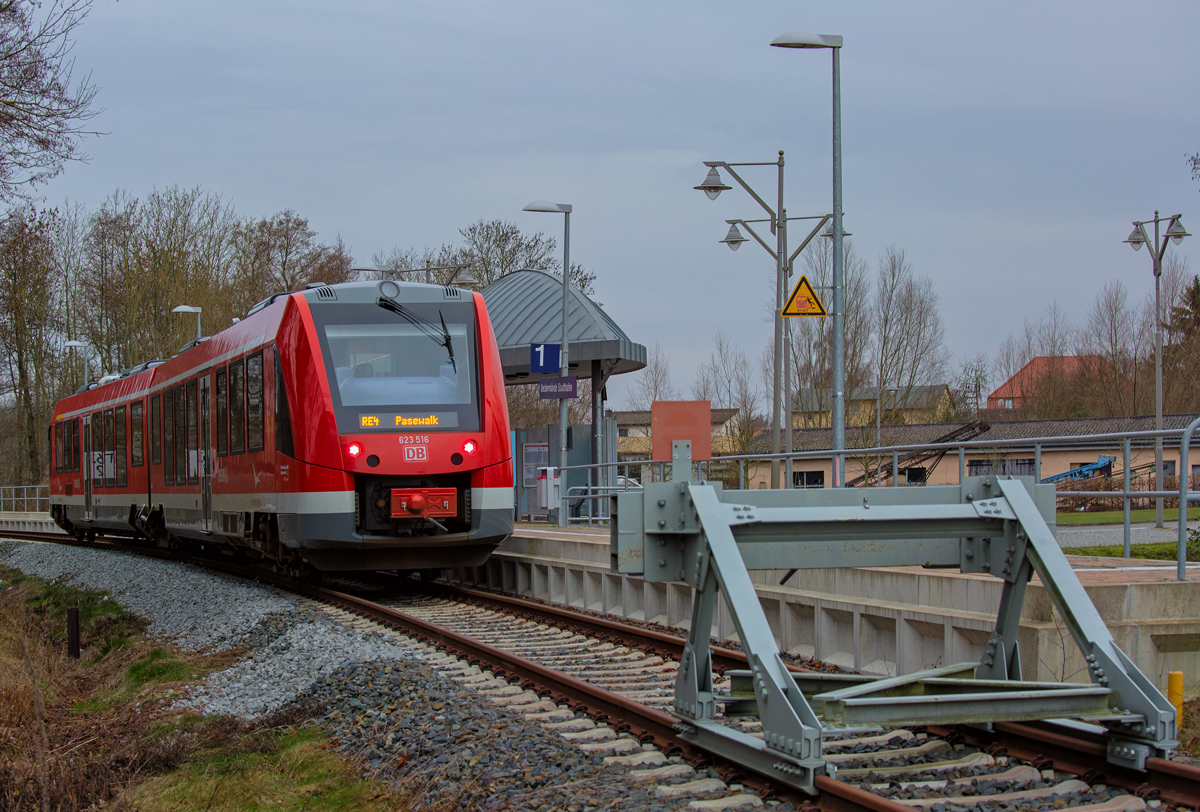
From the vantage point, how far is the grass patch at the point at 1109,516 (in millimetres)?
10867

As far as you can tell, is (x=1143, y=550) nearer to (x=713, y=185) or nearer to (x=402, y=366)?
(x=402, y=366)

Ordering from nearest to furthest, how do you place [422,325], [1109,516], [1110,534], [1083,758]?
[1083,758] → [1109,516] → [1110,534] → [422,325]

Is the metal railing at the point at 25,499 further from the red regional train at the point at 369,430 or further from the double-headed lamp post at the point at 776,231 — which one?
the red regional train at the point at 369,430

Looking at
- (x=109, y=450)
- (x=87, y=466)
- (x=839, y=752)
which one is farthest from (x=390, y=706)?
(x=87, y=466)

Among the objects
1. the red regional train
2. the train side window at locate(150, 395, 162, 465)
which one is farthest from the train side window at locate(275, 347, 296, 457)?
the train side window at locate(150, 395, 162, 465)

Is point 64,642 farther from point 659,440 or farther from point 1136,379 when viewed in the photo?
point 1136,379

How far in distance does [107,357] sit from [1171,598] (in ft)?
150

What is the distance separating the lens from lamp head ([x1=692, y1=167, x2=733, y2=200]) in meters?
21.5

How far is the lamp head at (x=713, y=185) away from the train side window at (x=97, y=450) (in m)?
12.7

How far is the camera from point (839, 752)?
234 inches

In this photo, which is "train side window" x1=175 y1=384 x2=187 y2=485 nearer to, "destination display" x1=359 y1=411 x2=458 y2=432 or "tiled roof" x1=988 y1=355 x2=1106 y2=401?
"destination display" x1=359 y1=411 x2=458 y2=432

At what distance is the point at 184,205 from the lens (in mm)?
45562

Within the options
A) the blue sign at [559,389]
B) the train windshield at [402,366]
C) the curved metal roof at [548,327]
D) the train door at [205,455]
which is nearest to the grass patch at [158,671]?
the train windshield at [402,366]

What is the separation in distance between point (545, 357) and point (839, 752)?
56.4ft
